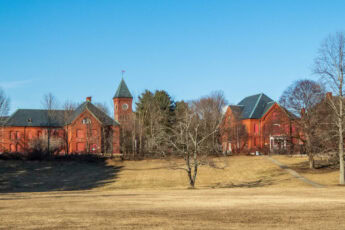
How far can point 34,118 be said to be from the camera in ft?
292

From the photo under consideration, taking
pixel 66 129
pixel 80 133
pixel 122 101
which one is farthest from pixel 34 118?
pixel 122 101

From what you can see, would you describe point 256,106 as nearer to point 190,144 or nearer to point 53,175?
point 53,175

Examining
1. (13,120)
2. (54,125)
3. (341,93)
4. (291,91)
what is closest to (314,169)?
(291,91)

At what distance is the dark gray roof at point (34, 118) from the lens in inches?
3425

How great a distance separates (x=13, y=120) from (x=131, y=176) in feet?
144

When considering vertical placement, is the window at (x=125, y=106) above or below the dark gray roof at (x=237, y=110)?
above

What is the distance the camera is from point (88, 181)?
5122 cm

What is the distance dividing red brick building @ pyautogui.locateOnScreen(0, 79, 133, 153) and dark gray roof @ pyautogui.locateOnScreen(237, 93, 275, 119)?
23606 millimetres

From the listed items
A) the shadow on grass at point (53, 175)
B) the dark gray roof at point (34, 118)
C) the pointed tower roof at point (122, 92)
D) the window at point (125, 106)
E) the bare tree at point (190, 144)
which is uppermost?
the pointed tower roof at point (122, 92)

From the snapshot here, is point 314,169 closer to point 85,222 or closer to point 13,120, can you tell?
point 85,222

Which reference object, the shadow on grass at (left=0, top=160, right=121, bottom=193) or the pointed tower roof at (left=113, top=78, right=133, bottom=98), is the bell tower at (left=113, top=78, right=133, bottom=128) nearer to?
the pointed tower roof at (left=113, top=78, right=133, bottom=98)

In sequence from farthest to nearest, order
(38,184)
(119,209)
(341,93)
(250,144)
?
(250,144) → (38,184) → (341,93) → (119,209)

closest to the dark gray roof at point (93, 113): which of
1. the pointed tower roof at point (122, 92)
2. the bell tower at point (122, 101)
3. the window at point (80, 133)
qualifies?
the window at point (80, 133)

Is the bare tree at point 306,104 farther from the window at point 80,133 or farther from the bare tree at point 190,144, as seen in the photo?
the window at point 80,133
